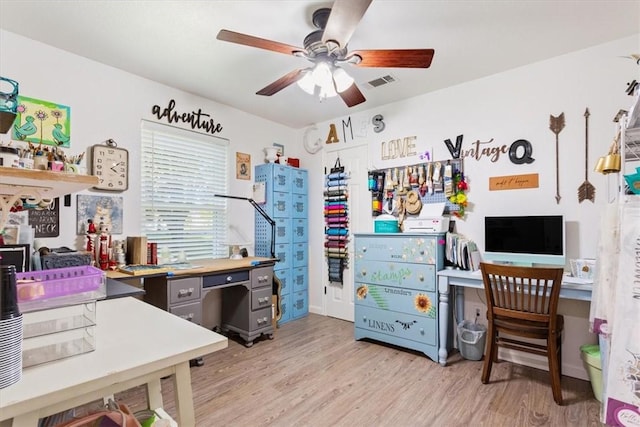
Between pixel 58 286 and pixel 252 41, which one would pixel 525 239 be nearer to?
pixel 252 41

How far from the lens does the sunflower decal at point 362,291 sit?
3.21 meters

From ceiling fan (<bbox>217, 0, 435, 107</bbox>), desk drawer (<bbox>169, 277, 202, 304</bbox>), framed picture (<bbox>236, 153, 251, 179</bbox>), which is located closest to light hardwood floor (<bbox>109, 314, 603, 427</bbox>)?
desk drawer (<bbox>169, 277, 202, 304</bbox>)

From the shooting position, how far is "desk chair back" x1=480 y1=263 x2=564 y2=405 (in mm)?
2145

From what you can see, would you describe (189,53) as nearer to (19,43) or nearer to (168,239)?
(19,43)

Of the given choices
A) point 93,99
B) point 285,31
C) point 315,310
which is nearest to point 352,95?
point 285,31

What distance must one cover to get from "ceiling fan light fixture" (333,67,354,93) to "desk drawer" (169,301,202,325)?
2061 mm

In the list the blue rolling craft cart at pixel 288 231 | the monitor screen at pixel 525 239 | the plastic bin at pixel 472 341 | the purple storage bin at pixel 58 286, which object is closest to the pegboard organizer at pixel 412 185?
the monitor screen at pixel 525 239

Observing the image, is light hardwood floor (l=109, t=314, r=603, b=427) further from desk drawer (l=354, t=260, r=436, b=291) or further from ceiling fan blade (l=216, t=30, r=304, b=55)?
ceiling fan blade (l=216, t=30, r=304, b=55)

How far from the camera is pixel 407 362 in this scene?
2764 mm

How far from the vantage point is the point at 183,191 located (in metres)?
3.26

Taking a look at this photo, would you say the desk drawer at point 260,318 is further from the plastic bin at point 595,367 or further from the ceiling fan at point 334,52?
the plastic bin at point 595,367

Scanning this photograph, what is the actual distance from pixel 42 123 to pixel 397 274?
10.0 feet

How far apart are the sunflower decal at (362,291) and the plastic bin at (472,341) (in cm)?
89

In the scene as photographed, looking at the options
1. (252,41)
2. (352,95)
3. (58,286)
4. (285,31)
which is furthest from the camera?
(352,95)
